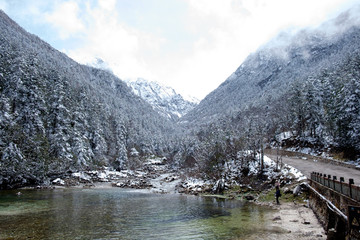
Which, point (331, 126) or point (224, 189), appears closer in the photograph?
point (224, 189)

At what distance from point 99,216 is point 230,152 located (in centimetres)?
3941

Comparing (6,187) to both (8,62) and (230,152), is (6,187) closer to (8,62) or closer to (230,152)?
(8,62)

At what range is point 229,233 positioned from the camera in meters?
15.4

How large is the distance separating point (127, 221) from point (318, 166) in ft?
103

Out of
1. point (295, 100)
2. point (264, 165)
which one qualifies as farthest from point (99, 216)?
point (295, 100)

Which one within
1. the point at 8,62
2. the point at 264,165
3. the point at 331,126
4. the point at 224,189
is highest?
the point at 8,62

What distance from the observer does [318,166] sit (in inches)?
1460

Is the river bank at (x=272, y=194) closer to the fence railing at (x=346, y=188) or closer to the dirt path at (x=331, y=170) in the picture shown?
the dirt path at (x=331, y=170)

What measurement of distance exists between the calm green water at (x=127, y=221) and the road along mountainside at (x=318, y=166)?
11961mm

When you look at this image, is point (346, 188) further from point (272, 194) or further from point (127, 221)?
point (272, 194)

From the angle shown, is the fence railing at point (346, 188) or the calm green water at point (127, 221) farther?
the calm green water at point (127, 221)

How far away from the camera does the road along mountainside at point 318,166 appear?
28163 mm

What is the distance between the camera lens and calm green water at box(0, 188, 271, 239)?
1510cm

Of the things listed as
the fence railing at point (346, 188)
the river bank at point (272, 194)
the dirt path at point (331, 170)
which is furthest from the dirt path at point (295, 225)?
the dirt path at point (331, 170)
